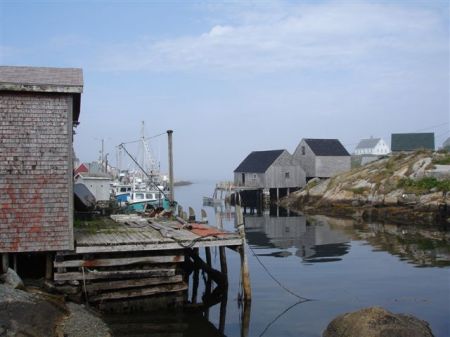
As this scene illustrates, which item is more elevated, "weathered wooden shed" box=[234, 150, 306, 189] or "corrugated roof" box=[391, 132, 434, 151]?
"corrugated roof" box=[391, 132, 434, 151]

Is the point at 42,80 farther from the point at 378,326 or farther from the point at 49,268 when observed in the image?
the point at 378,326

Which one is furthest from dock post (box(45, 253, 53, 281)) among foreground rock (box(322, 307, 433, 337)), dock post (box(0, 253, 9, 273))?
foreground rock (box(322, 307, 433, 337))

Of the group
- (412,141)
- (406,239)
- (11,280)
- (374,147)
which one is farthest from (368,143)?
(11,280)

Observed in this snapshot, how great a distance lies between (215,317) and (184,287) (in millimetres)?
1529

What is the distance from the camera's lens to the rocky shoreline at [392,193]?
1810 inches

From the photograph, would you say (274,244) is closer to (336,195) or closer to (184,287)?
(184,287)

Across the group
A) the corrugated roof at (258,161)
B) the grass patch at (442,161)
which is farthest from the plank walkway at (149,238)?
the corrugated roof at (258,161)

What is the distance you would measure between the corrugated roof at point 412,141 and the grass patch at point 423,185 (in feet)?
95.7

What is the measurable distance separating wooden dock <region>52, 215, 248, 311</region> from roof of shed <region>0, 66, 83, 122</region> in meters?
4.12

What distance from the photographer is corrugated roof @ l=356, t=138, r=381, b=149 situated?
6043 inches

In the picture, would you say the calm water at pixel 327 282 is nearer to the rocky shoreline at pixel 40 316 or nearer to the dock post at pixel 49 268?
the rocky shoreline at pixel 40 316

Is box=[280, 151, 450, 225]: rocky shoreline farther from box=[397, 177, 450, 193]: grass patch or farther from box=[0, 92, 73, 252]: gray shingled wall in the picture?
box=[0, 92, 73, 252]: gray shingled wall

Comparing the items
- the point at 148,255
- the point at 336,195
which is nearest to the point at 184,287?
the point at 148,255

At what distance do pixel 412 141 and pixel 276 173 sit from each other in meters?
22.6
